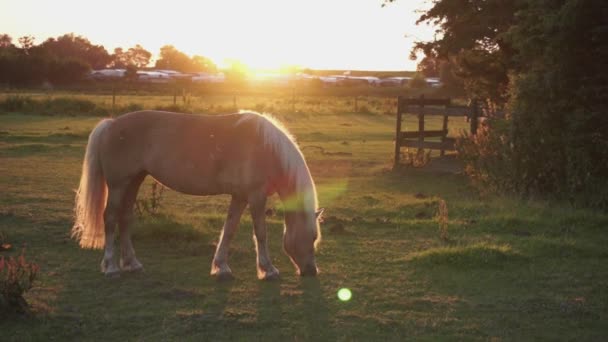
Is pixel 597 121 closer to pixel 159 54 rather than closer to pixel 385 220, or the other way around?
pixel 385 220

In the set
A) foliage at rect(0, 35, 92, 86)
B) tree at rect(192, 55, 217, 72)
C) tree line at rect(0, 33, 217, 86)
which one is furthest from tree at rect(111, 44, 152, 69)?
foliage at rect(0, 35, 92, 86)

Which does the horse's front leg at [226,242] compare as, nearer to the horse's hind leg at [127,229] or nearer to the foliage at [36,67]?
the horse's hind leg at [127,229]

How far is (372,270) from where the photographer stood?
773 cm

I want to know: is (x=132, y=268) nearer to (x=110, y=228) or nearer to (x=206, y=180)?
(x=110, y=228)

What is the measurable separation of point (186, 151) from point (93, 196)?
127cm

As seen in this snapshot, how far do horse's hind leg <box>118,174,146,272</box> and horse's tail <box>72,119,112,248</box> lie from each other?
240 mm

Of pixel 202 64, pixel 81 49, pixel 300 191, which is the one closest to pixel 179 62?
pixel 202 64

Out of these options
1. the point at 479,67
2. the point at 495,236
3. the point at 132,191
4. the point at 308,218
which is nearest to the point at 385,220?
the point at 495,236

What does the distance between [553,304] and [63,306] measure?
4.75 m

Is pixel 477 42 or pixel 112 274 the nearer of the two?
pixel 112 274

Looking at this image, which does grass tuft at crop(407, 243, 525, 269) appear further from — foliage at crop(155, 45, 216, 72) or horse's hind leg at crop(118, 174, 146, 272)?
foliage at crop(155, 45, 216, 72)

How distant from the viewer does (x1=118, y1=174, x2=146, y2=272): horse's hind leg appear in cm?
757

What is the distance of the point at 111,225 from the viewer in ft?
24.4

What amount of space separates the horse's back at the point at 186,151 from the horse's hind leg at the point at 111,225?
16cm
